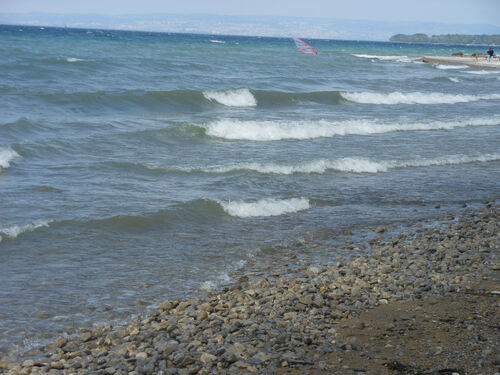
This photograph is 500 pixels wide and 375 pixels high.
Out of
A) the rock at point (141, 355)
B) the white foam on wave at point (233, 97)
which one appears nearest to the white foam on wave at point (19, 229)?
the rock at point (141, 355)

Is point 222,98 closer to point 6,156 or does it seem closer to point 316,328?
point 6,156

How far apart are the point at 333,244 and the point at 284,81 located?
25403mm

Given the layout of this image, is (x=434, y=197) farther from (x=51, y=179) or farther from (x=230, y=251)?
(x=51, y=179)

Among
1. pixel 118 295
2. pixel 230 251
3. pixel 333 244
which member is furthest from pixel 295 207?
pixel 118 295

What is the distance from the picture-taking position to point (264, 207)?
10.7 meters

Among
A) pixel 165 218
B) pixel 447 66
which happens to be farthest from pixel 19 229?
pixel 447 66

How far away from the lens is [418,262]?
8.02 meters

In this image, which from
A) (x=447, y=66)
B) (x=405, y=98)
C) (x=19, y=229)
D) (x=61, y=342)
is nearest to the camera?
(x=61, y=342)

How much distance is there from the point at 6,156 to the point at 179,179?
411cm

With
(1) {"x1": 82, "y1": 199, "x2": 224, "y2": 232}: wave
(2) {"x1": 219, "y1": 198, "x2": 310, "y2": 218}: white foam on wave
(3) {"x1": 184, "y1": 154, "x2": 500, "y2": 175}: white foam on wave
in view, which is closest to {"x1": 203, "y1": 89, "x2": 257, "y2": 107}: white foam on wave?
(3) {"x1": 184, "y1": 154, "x2": 500, "y2": 175}: white foam on wave

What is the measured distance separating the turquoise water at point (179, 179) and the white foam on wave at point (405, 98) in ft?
3.27

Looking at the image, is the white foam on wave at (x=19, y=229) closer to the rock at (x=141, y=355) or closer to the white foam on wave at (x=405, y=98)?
the rock at (x=141, y=355)

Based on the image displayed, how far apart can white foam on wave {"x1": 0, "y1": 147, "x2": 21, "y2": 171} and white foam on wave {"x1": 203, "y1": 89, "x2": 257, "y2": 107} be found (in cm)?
1269

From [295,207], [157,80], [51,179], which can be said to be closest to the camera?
[295,207]
